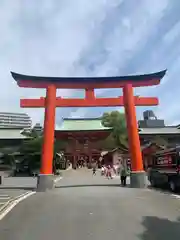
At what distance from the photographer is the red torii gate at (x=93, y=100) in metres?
19.9

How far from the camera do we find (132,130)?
20500 millimetres

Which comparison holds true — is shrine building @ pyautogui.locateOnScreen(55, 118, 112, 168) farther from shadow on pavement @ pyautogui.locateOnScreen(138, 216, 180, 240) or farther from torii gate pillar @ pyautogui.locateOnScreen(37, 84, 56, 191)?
shadow on pavement @ pyautogui.locateOnScreen(138, 216, 180, 240)

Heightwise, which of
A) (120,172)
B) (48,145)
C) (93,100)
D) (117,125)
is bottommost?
(120,172)

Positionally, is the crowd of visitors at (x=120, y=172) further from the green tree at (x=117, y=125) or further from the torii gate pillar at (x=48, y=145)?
the green tree at (x=117, y=125)

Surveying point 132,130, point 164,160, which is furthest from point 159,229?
point 164,160

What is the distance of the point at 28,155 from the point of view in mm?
44938

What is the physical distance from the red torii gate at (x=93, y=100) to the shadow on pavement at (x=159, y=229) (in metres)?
10.9

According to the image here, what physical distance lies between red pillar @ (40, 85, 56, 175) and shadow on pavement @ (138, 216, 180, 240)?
36.2 feet

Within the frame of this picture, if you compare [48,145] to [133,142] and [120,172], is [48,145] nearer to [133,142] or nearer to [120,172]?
[133,142]

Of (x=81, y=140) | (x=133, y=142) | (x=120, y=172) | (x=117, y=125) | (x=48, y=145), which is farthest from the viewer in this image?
(x=81, y=140)

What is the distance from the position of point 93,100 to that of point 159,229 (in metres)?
14.2

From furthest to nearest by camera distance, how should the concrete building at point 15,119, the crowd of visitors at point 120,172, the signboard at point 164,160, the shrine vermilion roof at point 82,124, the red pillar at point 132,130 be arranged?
1. the concrete building at point 15,119
2. the shrine vermilion roof at point 82,124
3. the crowd of visitors at point 120,172
4. the red pillar at point 132,130
5. the signboard at point 164,160

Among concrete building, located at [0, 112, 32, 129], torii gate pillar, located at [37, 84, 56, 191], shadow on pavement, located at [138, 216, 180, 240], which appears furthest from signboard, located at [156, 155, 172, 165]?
concrete building, located at [0, 112, 32, 129]

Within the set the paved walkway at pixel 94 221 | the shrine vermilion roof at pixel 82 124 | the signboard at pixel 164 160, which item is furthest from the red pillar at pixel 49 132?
the shrine vermilion roof at pixel 82 124
